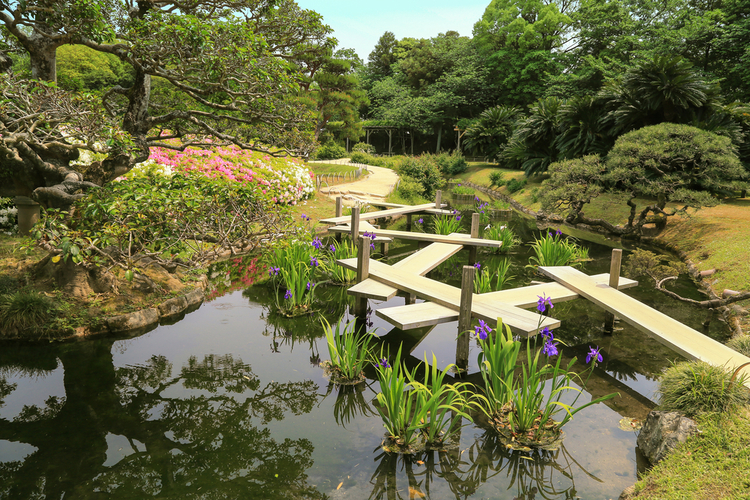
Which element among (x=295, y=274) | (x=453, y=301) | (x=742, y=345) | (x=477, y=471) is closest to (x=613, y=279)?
(x=742, y=345)

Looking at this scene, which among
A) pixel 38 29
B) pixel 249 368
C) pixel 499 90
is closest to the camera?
pixel 38 29

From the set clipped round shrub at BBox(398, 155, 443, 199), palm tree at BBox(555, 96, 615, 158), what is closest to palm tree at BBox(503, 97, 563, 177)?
palm tree at BBox(555, 96, 615, 158)

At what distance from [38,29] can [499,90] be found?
32597 millimetres

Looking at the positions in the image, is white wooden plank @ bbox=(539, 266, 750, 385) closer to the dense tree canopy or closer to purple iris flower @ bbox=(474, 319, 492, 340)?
Answer: purple iris flower @ bbox=(474, 319, 492, 340)

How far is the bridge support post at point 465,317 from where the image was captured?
14.7 feet

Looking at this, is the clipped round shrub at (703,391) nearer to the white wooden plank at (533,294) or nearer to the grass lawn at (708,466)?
the grass lawn at (708,466)

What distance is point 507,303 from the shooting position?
5.11 m

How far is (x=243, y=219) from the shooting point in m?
5.08

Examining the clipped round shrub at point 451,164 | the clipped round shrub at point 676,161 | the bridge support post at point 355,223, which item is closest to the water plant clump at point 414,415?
the bridge support post at point 355,223

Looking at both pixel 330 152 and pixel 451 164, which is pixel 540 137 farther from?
pixel 330 152

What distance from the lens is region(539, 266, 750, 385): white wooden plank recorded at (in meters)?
4.05

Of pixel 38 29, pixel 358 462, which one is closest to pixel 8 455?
pixel 358 462

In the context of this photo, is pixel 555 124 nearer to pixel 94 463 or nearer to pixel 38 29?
pixel 38 29

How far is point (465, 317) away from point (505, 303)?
733 millimetres
